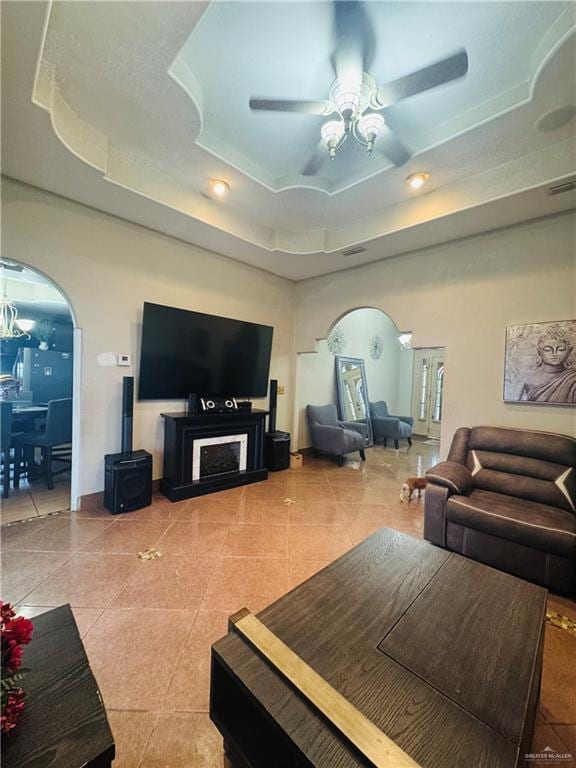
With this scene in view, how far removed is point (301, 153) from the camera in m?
2.67

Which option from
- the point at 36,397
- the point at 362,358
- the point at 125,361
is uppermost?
the point at 362,358

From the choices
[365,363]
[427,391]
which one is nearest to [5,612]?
[365,363]

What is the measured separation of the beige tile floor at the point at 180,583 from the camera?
1.26 metres

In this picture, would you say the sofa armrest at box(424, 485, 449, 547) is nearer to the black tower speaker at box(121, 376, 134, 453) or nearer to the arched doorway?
the black tower speaker at box(121, 376, 134, 453)

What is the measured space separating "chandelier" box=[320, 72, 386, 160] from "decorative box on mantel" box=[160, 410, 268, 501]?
287 cm

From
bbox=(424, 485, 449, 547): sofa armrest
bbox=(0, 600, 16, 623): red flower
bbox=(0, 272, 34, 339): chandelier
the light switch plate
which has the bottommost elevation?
bbox=(424, 485, 449, 547): sofa armrest

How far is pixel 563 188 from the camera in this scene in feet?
8.10

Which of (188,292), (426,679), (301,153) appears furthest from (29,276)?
(426,679)

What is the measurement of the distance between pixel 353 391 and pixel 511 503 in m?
3.99

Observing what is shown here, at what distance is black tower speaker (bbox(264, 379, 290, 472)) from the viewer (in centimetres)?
451

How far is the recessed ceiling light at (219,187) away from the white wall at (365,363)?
2.30 meters

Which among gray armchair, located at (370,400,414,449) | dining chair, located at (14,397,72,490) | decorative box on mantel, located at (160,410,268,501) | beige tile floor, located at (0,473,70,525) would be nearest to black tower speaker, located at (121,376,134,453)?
decorative box on mantel, located at (160,410,268,501)

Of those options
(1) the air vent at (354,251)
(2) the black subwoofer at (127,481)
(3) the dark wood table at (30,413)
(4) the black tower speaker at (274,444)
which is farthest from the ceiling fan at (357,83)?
(3) the dark wood table at (30,413)

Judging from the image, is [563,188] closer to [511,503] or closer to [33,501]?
[511,503]
